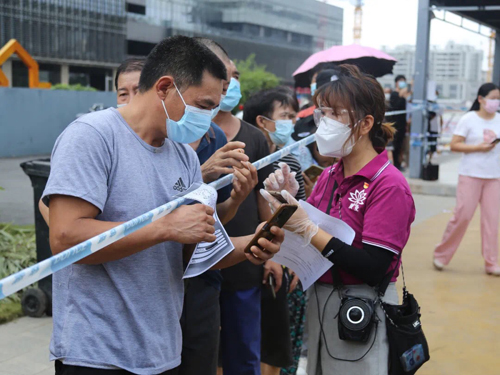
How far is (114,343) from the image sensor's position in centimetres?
204

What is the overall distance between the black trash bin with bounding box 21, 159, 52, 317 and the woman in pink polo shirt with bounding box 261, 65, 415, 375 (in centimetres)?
277

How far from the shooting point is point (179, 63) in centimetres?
222

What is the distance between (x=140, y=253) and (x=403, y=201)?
1.10 meters

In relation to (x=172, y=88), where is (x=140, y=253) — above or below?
below

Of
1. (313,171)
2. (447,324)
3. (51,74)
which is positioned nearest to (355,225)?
(313,171)

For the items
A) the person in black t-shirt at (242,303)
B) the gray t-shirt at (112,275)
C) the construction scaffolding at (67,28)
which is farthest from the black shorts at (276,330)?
the construction scaffolding at (67,28)

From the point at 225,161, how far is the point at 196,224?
0.57 meters

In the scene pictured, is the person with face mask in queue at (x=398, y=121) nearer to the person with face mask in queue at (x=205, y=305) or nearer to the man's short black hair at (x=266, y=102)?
the man's short black hair at (x=266, y=102)

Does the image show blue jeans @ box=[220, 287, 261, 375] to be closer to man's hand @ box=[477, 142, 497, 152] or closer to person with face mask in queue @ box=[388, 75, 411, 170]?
man's hand @ box=[477, 142, 497, 152]

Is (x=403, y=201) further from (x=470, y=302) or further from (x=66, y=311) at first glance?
(x=470, y=302)

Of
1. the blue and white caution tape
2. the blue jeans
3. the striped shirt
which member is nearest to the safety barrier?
the blue and white caution tape

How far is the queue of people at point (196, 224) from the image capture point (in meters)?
2.02

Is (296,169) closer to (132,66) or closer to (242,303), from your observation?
(242,303)

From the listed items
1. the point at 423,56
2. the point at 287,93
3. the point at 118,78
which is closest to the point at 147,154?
the point at 118,78
